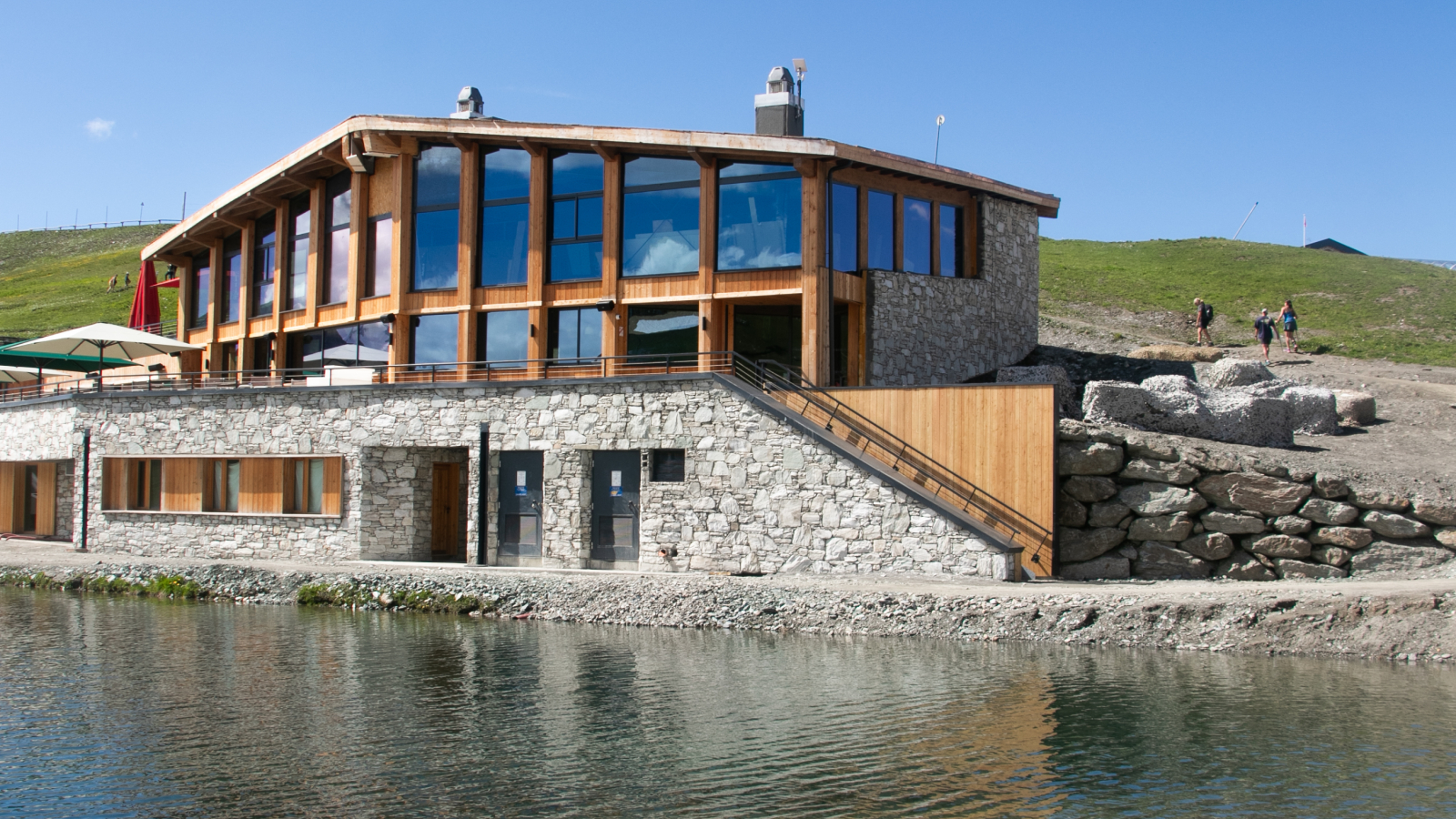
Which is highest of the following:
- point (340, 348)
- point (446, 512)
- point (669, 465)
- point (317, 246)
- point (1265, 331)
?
point (317, 246)

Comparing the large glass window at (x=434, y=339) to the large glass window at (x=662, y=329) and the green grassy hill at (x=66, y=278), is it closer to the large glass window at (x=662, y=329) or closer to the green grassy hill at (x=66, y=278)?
the large glass window at (x=662, y=329)

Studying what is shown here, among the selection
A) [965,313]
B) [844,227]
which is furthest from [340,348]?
[965,313]

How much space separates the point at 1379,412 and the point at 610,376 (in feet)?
52.8

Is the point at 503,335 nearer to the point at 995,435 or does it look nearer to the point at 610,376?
the point at 610,376

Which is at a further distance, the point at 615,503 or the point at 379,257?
the point at 379,257

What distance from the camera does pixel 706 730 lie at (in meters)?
12.3

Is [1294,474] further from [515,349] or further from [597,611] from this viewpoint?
[515,349]

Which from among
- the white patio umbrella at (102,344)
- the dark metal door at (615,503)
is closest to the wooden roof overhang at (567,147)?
the white patio umbrella at (102,344)

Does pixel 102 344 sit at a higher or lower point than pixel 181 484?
A: higher

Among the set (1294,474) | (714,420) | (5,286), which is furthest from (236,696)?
(5,286)

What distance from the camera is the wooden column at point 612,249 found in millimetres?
25844

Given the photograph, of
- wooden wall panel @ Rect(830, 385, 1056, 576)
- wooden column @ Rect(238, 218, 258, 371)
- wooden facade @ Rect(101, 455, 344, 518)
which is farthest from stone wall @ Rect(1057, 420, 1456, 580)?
wooden column @ Rect(238, 218, 258, 371)

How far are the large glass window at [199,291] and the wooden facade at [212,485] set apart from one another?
8.96 metres

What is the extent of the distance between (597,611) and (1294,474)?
11.8 meters
